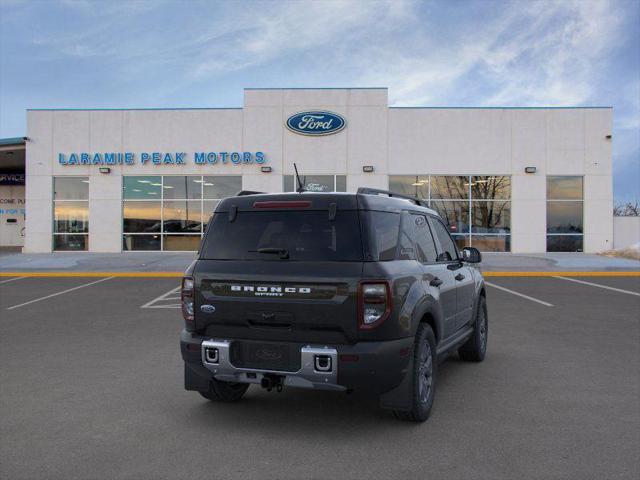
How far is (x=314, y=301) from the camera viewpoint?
4.08 metres

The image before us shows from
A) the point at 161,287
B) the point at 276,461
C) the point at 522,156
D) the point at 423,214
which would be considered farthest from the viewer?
the point at 522,156

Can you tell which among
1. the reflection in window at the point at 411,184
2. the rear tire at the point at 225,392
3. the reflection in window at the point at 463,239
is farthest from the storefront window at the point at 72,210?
the rear tire at the point at 225,392

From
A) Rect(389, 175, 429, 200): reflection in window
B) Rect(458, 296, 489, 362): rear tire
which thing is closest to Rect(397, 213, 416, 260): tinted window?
Rect(458, 296, 489, 362): rear tire

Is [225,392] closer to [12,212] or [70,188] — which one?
[70,188]

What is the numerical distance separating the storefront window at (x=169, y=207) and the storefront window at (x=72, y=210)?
1668 mm

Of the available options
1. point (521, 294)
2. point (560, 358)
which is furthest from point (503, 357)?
point (521, 294)

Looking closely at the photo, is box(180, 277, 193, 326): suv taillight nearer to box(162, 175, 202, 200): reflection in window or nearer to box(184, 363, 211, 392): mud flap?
box(184, 363, 211, 392): mud flap

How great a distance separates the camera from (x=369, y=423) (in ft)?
14.9

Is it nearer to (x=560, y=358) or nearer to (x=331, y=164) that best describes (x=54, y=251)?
(x=331, y=164)

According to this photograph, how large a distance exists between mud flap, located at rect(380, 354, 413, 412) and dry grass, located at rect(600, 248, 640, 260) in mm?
20411

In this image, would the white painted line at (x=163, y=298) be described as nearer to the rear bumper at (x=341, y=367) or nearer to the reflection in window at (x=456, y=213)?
the rear bumper at (x=341, y=367)

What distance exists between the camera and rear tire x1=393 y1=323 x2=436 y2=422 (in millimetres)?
4367

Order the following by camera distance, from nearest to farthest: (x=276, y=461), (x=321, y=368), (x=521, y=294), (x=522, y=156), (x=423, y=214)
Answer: (x=276, y=461) < (x=321, y=368) < (x=423, y=214) < (x=521, y=294) < (x=522, y=156)

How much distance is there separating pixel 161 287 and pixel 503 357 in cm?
940
